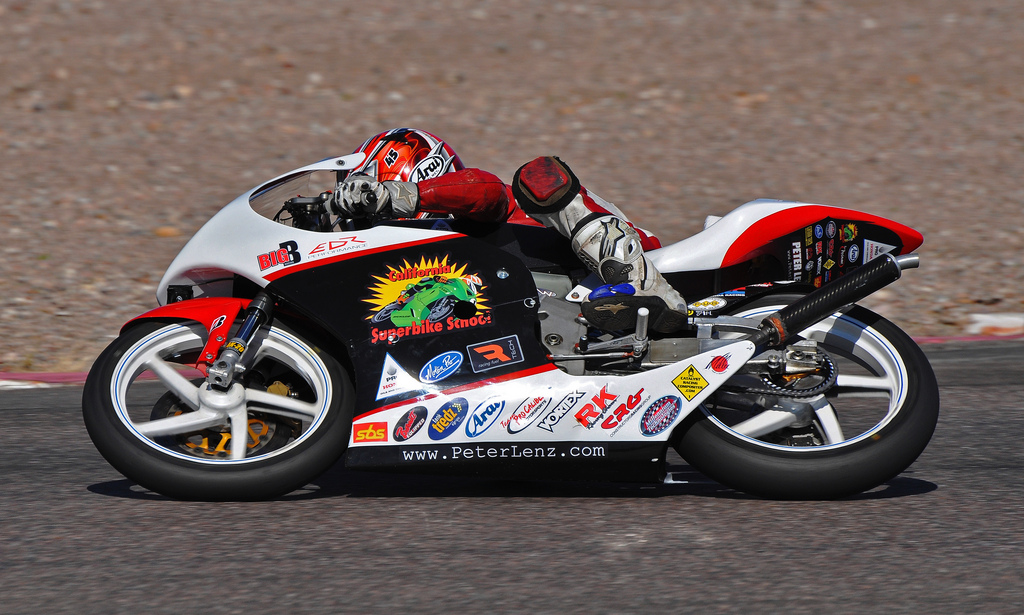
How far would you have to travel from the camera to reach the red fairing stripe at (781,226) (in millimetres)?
4387

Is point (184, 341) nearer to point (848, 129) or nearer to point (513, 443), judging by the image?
point (513, 443)

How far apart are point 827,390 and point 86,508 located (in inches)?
113

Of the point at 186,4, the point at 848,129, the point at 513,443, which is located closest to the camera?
the point at 513,443

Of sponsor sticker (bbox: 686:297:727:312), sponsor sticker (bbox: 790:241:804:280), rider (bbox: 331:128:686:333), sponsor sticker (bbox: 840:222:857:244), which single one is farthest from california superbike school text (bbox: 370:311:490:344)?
sponsor sticker (bbox: 840:222:857:244)

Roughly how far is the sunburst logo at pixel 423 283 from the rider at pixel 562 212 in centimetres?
21

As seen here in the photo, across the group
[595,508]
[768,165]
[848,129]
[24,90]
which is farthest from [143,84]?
[595,508]

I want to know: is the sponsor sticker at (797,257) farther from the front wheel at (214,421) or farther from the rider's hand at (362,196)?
the front wheel at (214,421)

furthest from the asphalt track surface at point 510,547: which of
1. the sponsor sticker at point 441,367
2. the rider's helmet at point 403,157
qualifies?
the rider's helmet at point 403,157

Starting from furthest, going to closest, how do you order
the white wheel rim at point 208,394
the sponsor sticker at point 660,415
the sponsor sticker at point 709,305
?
1. the sponsor sticker at point 709,305
2. the white wheel rim at point 208,394
3. the sponsor sticker at point 660,415

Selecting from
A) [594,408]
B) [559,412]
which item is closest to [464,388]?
[559,412]

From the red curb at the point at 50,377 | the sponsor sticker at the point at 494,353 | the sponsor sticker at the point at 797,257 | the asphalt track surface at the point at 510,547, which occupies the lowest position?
the asphalt track surface at the point at 510,547

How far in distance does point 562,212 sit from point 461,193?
A: 394 mm

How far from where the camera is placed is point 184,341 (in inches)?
175

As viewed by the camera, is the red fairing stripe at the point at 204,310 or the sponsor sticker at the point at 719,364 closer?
the sponsor sticker at the point at 719,364
